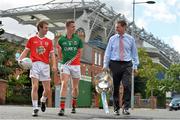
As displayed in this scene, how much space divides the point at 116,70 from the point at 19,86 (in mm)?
35998

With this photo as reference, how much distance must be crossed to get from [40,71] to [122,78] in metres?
1.95

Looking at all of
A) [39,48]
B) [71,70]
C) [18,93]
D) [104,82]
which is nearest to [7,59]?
[18,93]

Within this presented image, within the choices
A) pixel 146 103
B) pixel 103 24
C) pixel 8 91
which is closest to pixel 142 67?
pixel 146 103

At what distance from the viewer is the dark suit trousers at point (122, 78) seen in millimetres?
10633

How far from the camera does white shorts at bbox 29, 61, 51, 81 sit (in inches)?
387

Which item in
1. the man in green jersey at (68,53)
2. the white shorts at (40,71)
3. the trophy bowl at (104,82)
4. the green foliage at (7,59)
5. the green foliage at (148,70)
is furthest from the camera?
the green foliage at (148,70)

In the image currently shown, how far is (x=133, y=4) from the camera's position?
47406 millimetres

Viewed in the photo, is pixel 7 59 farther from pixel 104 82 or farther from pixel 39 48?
pixel 39 48

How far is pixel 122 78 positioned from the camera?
35.4 ft

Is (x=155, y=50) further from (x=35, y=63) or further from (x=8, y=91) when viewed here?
(x=35, y=63)

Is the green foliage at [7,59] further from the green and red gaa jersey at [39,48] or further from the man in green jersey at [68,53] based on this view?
the green and red gaa jersey at [39,48]

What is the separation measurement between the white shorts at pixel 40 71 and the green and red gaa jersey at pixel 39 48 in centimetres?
8

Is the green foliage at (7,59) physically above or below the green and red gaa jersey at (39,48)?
above

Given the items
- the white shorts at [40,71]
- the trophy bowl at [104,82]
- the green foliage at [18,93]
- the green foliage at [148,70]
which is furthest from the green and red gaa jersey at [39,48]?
the green foliage at [148,70]
